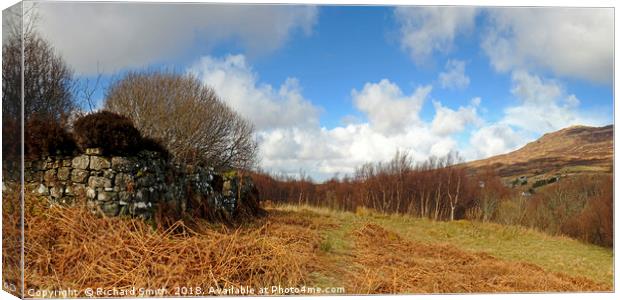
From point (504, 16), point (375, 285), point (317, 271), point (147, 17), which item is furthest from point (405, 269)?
point (147, 17)

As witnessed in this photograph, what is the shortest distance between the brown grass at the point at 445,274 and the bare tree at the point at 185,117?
2189 millimetres

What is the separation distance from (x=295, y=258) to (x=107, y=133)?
9.55 ft

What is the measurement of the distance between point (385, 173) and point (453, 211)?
1.18 metres

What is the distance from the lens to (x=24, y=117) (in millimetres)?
5879

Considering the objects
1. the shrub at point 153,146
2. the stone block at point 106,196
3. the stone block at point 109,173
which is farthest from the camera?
the shrub at point 153,146

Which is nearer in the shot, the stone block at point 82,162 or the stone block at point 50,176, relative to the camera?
the stone block at point 50,176

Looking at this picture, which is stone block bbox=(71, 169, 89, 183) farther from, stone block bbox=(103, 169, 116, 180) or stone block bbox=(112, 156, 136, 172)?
stone block bbox=(112, 156, 136, 172)

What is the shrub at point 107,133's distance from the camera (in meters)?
6.89

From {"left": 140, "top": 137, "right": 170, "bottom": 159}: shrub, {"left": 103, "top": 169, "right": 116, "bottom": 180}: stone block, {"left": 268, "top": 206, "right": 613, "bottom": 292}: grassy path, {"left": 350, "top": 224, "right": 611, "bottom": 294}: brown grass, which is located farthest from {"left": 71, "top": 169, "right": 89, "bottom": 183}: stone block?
{"left": 350, "top": 224, "right": 611, "bottom": 294}: brown grass

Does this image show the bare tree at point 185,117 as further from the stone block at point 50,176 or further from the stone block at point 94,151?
the stone block at point 50,176

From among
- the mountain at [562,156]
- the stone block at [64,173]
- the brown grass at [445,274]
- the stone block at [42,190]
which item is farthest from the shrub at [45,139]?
the mountain at [562,156]

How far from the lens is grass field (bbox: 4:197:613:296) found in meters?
5.87

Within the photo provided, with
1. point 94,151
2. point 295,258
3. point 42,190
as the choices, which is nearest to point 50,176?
point 42,190

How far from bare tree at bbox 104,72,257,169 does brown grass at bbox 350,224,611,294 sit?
2.19 metres
